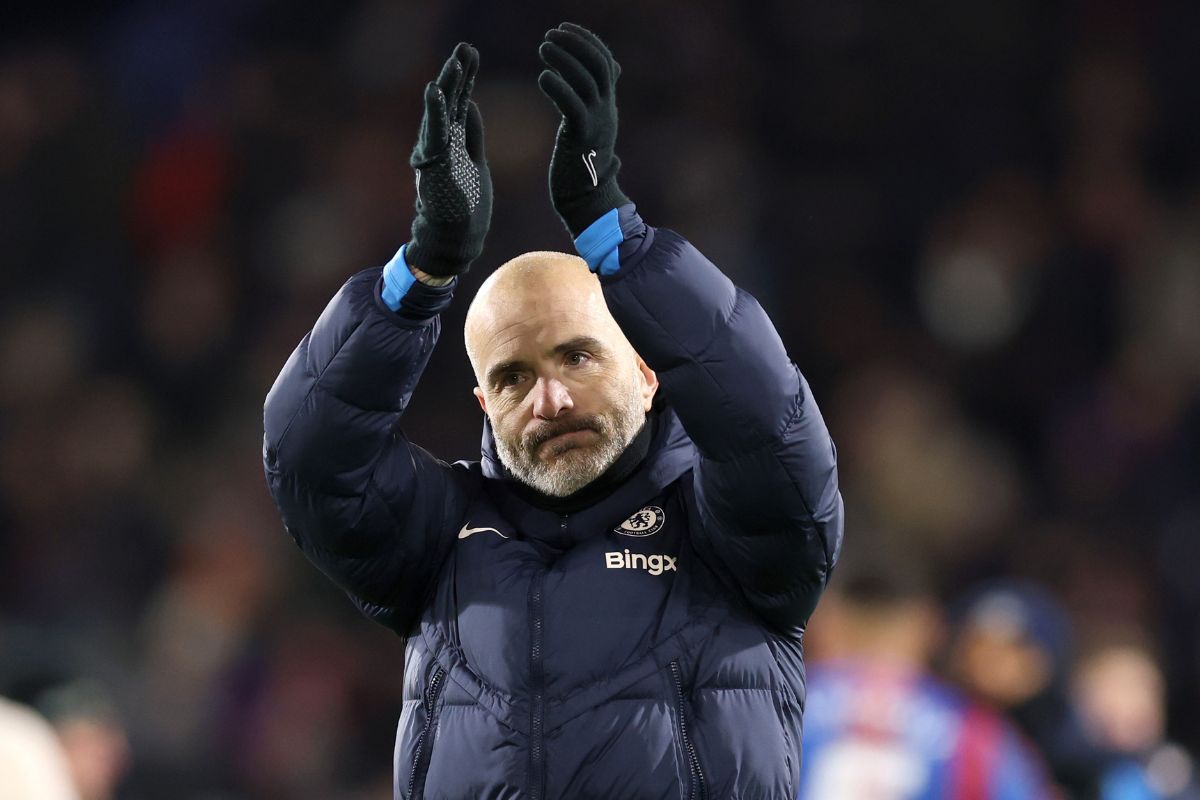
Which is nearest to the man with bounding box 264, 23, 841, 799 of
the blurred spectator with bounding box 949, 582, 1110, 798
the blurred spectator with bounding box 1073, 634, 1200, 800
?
the blurred spectator with bounding box 949, 582, 1110, 798

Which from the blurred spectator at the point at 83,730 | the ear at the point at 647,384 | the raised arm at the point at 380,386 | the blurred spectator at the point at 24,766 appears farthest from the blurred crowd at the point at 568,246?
the blurred spectator at the point at 24,766

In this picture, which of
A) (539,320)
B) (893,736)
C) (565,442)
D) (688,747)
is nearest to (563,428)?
(565,442)

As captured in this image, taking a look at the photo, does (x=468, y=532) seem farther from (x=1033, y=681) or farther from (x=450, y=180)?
(x=1033, y=681)

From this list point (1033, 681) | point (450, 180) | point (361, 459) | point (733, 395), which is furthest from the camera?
point (1033, 681)

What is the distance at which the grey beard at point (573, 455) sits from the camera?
8.54 ft

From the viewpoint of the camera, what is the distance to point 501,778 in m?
2.39

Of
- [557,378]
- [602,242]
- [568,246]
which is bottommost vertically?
[568,246]

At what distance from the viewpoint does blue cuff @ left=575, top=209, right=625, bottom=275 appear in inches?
92.9

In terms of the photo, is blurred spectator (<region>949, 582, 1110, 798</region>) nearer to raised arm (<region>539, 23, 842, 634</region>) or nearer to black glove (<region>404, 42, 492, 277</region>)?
raised arm (<region>539, 23, 842, 634</region>)

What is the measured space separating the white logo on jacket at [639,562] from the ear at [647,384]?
0.27 m

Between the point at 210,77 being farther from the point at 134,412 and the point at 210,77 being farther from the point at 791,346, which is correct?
the point at 791,346

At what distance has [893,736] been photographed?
4199 millimetres

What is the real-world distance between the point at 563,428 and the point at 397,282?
0.33m

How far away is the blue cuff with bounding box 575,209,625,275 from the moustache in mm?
309
